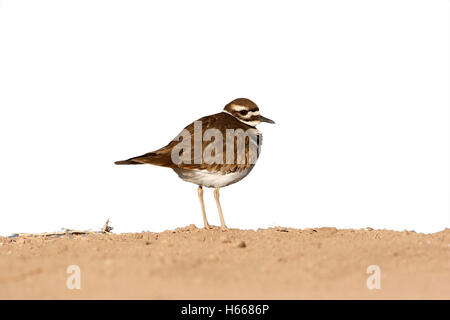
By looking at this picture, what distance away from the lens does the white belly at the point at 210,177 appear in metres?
10.6

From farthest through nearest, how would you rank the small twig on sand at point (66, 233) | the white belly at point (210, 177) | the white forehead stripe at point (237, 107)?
the white forehead stripe at point (237, 107), the small twig on sand at point (66, 233), the white belly at point (210, 177)

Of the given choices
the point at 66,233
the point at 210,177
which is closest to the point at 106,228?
the point at 66,233

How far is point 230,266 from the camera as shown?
7785mm

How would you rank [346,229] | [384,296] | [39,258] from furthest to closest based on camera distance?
[346,229]
[39,258]
[384,296]

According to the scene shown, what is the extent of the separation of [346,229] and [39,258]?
528 cm

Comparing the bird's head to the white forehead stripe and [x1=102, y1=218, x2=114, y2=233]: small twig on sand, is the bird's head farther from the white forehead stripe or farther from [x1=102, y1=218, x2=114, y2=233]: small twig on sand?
[x1=102, y1=218, x2=114, y2=233]: small twig on sand

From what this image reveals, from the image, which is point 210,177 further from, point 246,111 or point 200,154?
point 246,111

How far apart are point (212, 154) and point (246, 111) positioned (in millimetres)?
1664

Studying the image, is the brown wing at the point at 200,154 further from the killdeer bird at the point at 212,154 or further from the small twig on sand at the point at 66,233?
the small twig on sand at the point at 66,233

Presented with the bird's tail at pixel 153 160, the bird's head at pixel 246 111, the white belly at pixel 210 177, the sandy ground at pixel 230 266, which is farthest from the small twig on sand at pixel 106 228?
the bird's head at pixel 246 111

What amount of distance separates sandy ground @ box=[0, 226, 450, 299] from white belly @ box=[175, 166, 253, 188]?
1003 mm
